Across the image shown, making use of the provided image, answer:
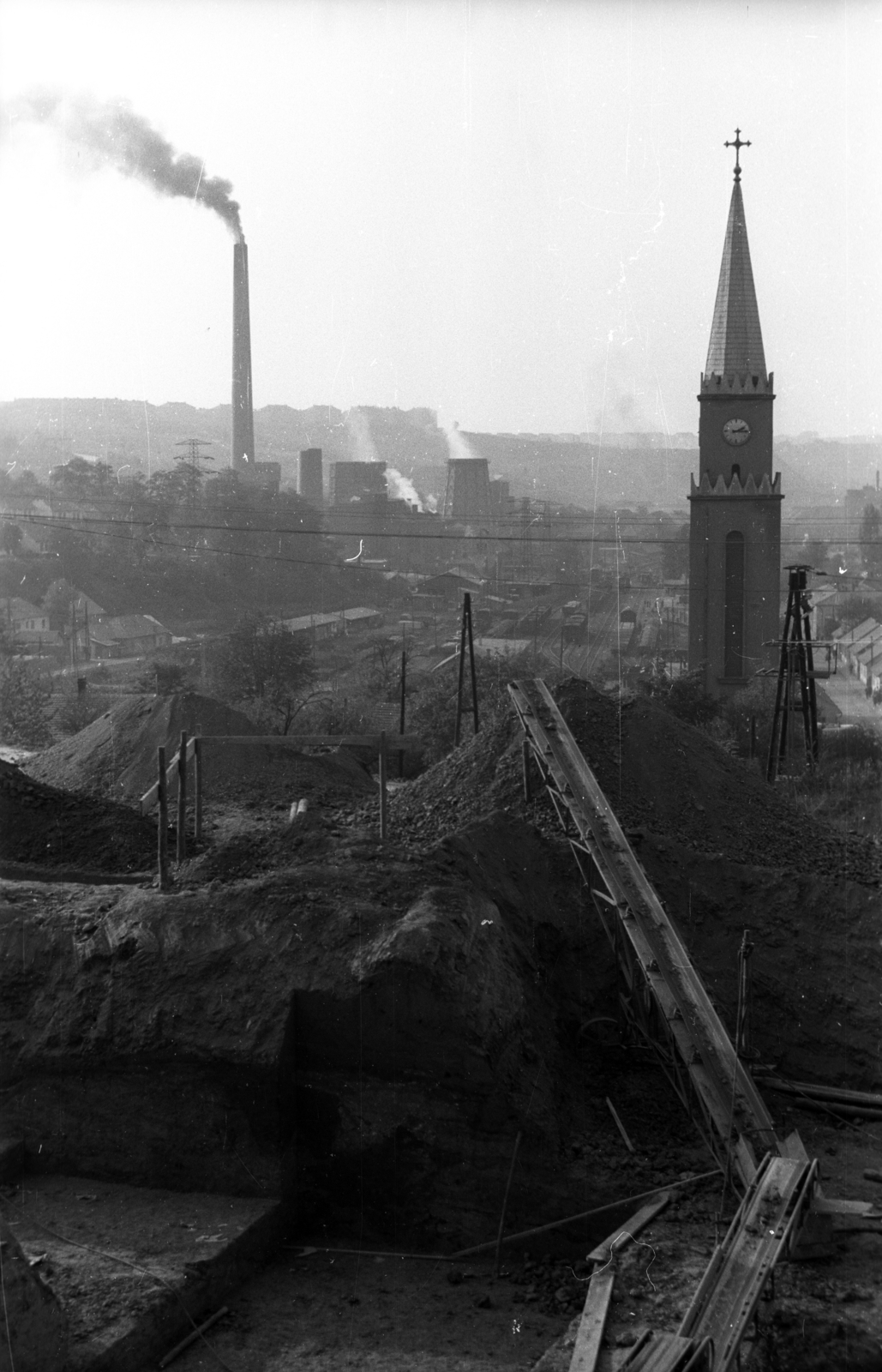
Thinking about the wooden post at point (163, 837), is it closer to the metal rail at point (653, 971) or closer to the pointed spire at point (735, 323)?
the metal rail at point (653, 971)

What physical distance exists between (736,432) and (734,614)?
3.89 meters

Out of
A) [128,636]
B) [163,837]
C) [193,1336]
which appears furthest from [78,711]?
[193,1336]

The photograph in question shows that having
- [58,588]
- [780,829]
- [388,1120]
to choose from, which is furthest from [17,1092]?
[58,588]

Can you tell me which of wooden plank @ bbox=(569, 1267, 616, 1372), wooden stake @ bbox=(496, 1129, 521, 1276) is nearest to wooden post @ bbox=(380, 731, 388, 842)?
wooden stake @ bbox=(496, 1129, 521, 1276)

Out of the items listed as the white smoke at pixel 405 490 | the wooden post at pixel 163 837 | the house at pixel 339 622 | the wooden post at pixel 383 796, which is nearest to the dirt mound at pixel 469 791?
the wooden post at pixel 383 796

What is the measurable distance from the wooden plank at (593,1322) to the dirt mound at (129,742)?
36.7 feet

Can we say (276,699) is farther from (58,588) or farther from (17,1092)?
(17,1092)

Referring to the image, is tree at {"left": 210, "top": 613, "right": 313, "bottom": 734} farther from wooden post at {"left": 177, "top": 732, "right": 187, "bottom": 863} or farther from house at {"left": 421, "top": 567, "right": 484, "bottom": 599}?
wooden post at {"left": 177, "top": 732, "right": 187, "bottom": 863}

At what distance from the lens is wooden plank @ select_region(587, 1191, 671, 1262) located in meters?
8.18

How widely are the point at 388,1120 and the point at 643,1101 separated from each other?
2.28 metres

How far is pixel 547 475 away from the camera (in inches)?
1313

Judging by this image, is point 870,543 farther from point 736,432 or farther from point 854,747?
point 854,747

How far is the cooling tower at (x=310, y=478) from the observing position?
112 feet

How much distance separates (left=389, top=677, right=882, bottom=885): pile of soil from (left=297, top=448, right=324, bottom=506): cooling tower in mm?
20503
